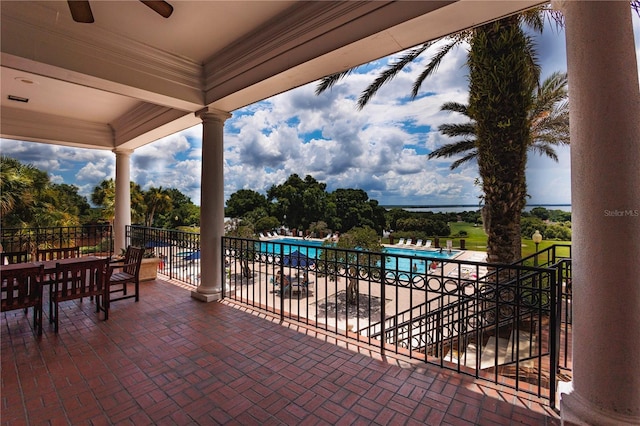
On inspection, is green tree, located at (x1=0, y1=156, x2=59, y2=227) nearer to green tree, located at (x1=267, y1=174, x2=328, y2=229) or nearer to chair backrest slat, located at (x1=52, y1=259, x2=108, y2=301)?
chair backrest slat, located at (x1=52, y1=259, x2=108, y2=301)

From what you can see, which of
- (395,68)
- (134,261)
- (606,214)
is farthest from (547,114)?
(134,261)

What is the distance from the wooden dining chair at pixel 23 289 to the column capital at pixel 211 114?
9.45ft

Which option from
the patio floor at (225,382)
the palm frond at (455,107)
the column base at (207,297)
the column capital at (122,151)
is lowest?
the patio floor at (225,382)

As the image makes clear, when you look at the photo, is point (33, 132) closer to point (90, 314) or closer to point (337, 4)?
point (90, 314)

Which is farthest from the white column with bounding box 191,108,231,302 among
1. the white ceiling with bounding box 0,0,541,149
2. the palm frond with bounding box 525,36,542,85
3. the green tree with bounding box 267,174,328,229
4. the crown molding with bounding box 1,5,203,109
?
the green tree with bounding box 267,174,328,229

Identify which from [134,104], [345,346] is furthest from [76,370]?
[134,104]

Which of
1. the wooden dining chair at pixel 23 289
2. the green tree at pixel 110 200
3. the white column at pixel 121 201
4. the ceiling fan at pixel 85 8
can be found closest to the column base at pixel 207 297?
the wooden dining chair at pixel 23 289

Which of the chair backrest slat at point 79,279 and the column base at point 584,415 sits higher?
the chair backrest slat at point 79,279

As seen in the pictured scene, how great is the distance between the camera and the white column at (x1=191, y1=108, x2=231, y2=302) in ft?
15.7

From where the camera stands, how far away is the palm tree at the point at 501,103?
5.92 m

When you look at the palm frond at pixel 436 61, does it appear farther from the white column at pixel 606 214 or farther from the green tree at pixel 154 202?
the green tree at pixel 154 202

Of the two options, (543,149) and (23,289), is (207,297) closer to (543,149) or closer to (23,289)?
(23,289)

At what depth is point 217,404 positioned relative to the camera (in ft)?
7.30

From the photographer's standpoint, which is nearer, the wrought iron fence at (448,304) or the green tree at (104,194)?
the wrought iron fence at (448,304)
